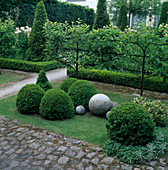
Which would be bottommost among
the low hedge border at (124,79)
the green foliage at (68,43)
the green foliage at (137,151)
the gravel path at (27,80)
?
the green foliage at (137,151)

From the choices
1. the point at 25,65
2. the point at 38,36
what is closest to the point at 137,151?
the point at 25,65

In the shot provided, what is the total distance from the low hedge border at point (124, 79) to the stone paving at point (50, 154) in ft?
18.3

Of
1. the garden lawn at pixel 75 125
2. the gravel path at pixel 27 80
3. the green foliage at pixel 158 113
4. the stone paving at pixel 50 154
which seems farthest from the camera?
the gravel path at pixel 27 80

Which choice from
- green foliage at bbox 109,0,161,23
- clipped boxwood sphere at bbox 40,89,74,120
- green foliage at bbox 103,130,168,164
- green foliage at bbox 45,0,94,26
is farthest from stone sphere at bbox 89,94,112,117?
green foliage at bbox 109,0,161,23

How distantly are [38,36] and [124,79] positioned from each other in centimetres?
744

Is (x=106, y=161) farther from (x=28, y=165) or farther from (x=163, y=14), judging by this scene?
(x=163, y=14)

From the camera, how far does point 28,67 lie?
13.4 meters

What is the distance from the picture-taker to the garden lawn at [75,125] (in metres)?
5.32

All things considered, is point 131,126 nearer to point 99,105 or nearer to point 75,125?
point 75,125

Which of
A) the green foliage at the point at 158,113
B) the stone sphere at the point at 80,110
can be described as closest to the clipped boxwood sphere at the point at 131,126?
the green foliage at the point at 158,113

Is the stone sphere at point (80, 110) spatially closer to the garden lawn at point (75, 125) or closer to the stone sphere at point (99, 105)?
the garden lawn at point (75, 125)

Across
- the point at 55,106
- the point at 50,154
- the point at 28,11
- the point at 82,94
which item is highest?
the point at 28,11

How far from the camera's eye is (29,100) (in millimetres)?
6742

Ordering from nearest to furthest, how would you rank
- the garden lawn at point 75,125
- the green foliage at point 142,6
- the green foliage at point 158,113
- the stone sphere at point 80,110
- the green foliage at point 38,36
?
the garden lawn at point 75,125, the green foliage at point 158,113, the stone sphere at point 80,110, the green foliage at point 38,36, the green foliage at point 142,6
